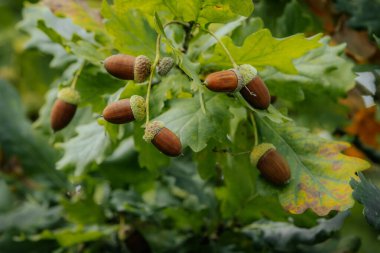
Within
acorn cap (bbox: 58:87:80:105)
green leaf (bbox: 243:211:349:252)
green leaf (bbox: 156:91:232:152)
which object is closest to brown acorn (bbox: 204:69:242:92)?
green leaf (bbox: 156:91:232:152)

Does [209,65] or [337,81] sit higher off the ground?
[209,65]

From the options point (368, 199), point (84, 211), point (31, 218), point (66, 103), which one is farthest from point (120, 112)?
point (31, 218)

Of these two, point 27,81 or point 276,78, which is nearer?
point 276,78

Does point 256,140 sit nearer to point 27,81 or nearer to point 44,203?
point 44,203

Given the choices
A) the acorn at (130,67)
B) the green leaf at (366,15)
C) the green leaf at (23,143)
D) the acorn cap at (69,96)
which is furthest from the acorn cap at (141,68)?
the green leaf at (23,143)

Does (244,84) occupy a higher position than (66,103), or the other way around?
(244,84)

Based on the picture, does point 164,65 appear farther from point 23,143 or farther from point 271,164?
point 23,143

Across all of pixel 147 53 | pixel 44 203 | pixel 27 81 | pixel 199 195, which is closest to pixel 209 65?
pixel 147 53

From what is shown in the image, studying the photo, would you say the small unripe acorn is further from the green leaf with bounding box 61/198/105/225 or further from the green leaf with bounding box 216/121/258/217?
the green leaf with bounding box 61/198/105/225
